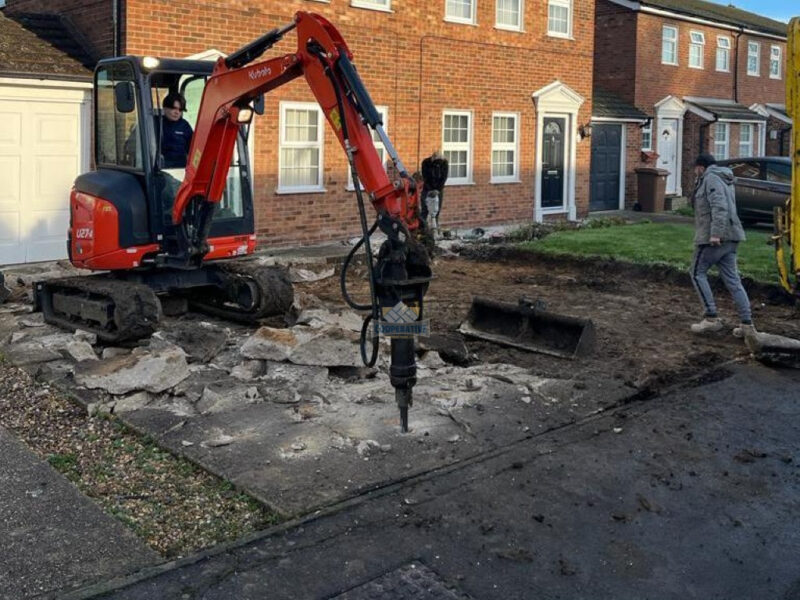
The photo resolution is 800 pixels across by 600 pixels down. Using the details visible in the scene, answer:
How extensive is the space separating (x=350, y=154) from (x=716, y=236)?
477 cm

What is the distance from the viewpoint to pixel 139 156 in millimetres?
9906

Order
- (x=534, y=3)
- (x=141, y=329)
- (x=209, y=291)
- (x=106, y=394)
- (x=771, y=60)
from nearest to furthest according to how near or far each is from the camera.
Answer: (x=106, y=394), (x=141, y=329), (x=209, y=291), (x=534, y=3), (x=771, y=60)

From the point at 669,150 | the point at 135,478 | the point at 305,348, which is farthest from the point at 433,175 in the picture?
the point at 669,150

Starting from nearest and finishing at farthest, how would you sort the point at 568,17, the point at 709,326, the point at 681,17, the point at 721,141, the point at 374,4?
the point at 709,326 < the point at 374,4 < the point at 568,17 < the point at 681,17 < the point at 721,141

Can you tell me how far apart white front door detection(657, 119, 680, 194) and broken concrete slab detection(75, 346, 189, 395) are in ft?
76.8

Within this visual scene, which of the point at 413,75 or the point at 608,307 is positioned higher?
the point at 413,75

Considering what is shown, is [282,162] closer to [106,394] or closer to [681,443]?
[106,394]

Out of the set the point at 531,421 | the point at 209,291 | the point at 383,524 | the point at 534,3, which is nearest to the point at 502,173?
the point at 534,3

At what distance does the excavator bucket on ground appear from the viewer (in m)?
9.28

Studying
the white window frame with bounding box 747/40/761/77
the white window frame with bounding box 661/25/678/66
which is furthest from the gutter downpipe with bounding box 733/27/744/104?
the white window frame with bounding box 661/25/678/66

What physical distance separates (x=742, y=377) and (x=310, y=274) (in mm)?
7509

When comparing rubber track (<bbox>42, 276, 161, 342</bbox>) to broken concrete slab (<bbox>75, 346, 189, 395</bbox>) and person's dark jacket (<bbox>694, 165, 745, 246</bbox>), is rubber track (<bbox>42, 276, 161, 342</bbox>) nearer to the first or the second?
broken concrete slab (<bbox>75, 346, 189, 395</bbox>)

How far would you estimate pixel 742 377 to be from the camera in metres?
8.65

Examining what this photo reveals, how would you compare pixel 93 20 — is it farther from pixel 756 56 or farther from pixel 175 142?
pixel 756 56
